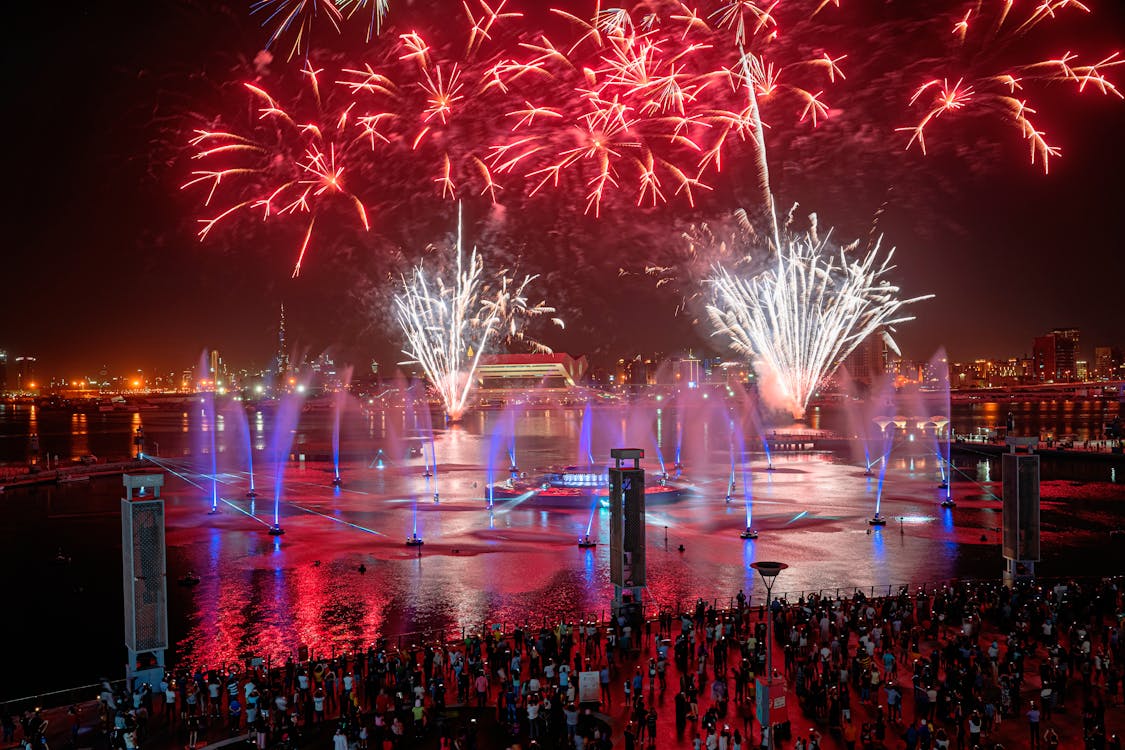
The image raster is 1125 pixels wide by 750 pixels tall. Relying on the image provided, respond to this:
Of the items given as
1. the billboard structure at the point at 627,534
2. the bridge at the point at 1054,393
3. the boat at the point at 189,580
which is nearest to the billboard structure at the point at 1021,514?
the billboard structure at the point at 627,534

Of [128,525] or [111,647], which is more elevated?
[128,525]

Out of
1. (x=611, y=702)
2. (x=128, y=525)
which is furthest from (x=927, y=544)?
(x=128, y=525)

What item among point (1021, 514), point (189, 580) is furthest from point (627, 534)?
point (189, 580)

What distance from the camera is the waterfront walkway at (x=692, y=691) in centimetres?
1388

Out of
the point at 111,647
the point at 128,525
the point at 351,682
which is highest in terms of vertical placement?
the point at 128,525

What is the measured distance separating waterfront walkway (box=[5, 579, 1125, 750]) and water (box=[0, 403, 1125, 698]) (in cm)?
536

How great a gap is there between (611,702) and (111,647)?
15.2m

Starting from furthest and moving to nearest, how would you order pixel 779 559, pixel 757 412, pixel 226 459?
pixel 757 412
pixel 226 459
pixel 779 559

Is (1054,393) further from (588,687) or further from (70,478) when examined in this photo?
(588,687)

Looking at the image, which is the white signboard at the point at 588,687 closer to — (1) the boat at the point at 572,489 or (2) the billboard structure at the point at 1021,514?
(2) the billboard structure at the point at 1021,514

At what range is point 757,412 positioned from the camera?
4909 inches

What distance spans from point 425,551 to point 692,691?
18.8 m

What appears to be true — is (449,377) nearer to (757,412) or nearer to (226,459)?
(226,459)

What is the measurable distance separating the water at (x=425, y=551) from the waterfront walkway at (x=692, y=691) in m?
5.36
